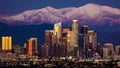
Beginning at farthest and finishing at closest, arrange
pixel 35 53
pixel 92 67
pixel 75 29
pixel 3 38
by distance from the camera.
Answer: pixel 75 29, pixel 35 53, pixel 3 38, pixel 92 67

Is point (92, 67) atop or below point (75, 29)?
below

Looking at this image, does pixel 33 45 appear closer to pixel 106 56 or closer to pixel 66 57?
pixel 66 57

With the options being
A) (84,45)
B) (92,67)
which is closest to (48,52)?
(84,45)

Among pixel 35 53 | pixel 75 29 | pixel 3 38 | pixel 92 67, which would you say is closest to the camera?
pixel 92 67

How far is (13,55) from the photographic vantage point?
1365 cm

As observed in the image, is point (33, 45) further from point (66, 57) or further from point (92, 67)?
point (92, 67)

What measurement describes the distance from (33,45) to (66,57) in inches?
58.0

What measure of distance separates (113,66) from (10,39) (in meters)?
3.26

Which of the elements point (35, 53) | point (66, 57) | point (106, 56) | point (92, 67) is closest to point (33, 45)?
point (35, 53)

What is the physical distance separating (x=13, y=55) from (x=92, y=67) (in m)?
3.16

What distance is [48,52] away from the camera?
1405 cm

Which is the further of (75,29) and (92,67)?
(75,29)

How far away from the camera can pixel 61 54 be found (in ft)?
46.5

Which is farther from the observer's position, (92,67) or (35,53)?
(35,53)
